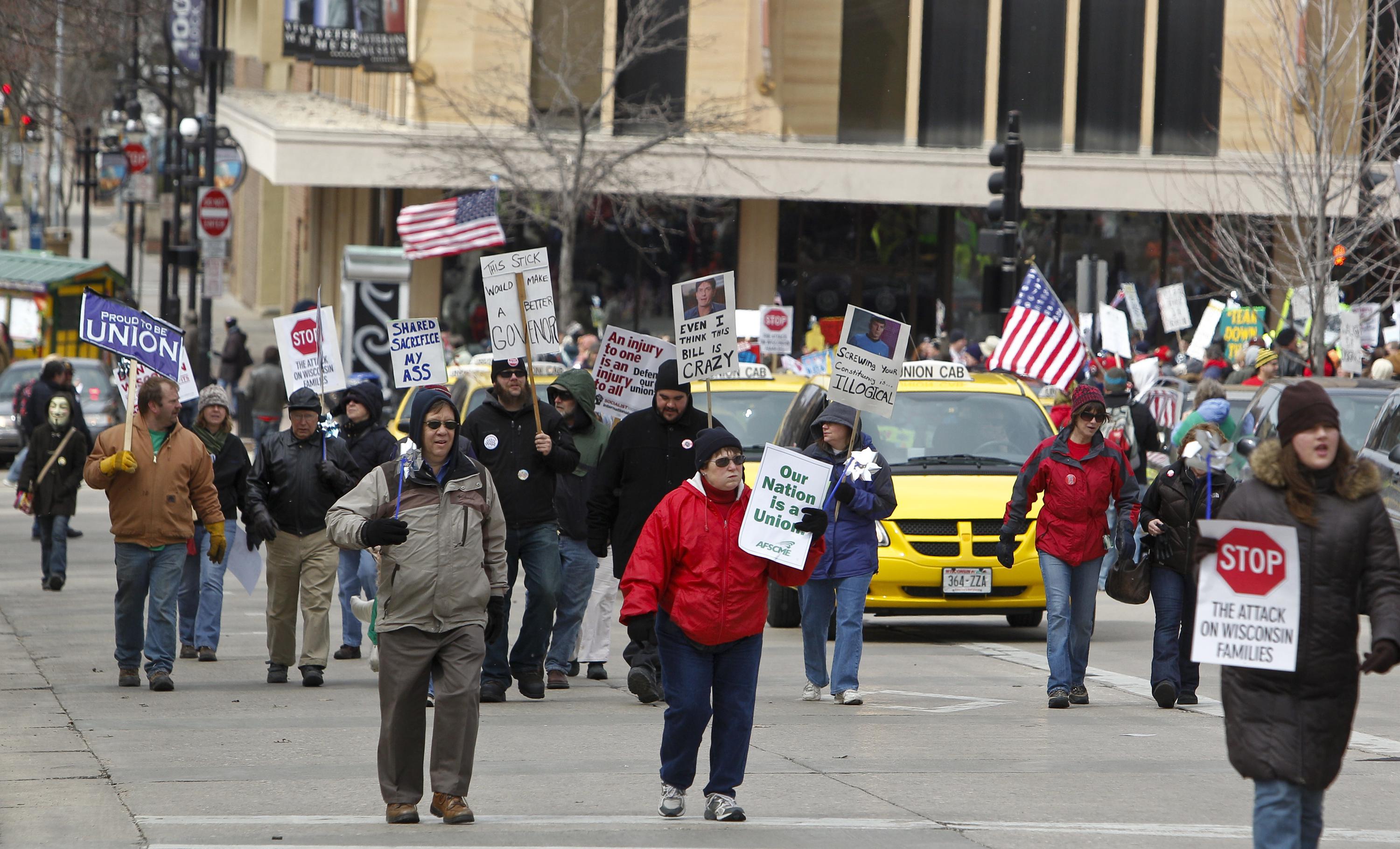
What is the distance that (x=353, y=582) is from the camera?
12.8 meters

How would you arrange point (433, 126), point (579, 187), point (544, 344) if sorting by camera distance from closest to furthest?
point (544, 344) → point (579, 187) → point (433, 126)

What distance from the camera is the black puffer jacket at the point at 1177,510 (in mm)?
10773

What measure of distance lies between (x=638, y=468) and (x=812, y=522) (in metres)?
2.81

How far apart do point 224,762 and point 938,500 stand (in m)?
6.15

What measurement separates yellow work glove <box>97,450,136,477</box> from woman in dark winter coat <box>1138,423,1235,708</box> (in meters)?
5.92

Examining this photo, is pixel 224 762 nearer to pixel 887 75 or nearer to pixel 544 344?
pixel 544 344

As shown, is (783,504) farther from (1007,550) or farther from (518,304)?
(518,304)

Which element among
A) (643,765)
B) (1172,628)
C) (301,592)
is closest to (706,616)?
(643,765)

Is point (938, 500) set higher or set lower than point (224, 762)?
higher

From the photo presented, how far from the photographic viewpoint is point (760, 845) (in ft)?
23.5

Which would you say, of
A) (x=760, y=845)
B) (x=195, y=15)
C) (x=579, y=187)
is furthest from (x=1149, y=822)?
(x=195, y=15)

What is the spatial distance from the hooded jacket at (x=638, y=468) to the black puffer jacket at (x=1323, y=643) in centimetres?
505

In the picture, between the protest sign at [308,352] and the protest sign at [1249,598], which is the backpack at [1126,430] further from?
the protest sign at [1249,598]

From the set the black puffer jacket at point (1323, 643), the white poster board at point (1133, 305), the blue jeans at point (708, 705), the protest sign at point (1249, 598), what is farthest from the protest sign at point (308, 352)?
the white poster board at point (1133, 305)
